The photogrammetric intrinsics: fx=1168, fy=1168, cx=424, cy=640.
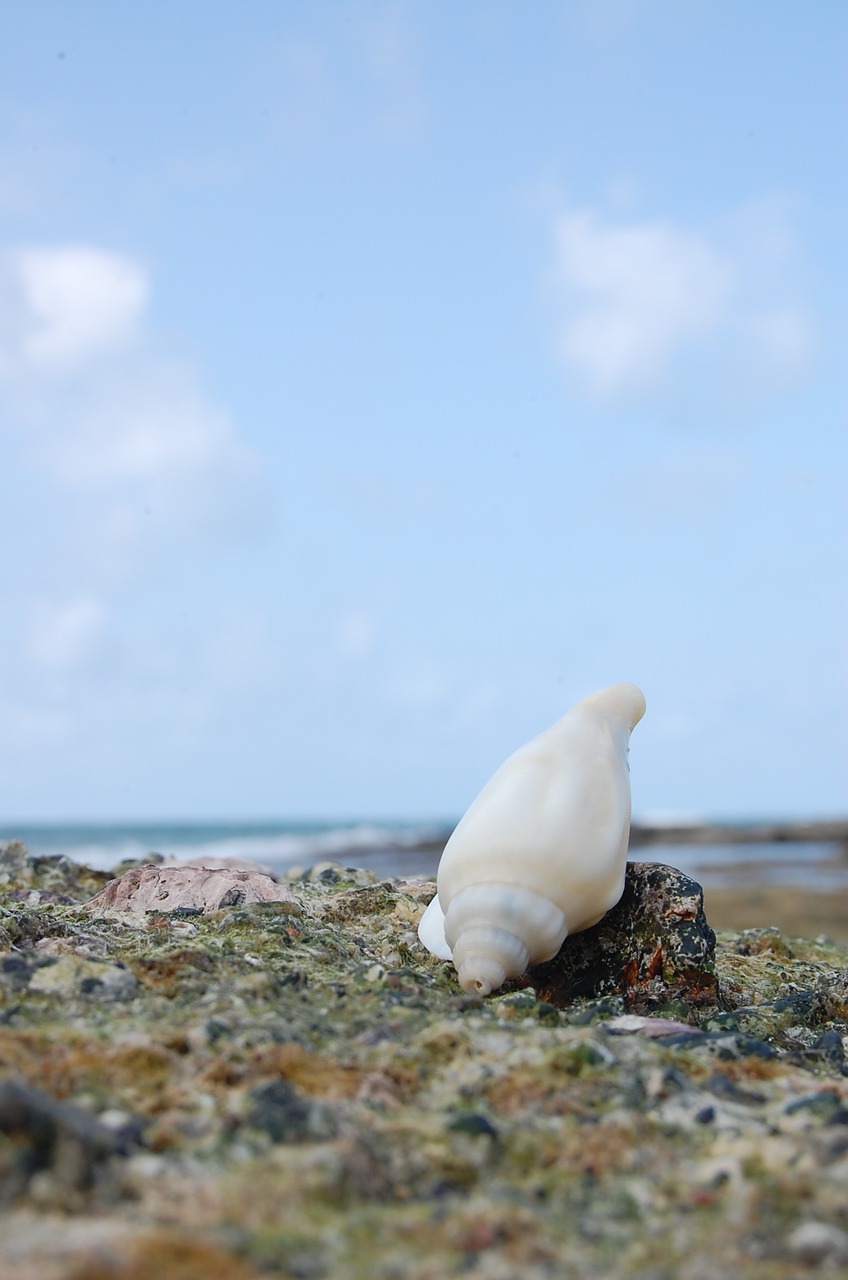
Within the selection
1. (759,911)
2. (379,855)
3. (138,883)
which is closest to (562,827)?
(138,883)

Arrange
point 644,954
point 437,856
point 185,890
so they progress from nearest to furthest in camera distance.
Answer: point 644,954
point 185,890
point 437,856

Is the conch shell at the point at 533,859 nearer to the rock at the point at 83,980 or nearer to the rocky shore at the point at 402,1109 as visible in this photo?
the rocky shore at the point at 402,1109

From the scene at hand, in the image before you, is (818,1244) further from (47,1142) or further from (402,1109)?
(47,1142)

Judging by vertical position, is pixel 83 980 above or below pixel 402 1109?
above

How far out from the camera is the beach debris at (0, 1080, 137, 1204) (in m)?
2.62

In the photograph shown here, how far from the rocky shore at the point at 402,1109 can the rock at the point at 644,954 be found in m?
0.01

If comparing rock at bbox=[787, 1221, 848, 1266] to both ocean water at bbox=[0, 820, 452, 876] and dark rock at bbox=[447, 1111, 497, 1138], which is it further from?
ocean water at bbox=[0, 820, 452, 876]

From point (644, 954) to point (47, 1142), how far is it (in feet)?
10.5

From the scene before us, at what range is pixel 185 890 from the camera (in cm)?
635

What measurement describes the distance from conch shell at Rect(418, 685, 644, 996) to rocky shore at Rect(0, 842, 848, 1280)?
219 mm

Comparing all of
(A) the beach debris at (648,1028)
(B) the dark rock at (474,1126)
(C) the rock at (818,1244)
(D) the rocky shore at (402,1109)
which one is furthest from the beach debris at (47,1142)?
(A) the beach debris at (648,1028)

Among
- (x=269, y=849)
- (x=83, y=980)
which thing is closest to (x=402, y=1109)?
(x=83, y=980)

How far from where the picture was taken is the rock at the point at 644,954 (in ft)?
17.0

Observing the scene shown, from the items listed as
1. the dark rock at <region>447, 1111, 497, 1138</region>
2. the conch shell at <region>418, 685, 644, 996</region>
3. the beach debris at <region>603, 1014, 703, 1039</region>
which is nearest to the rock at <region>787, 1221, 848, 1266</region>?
the dark rock at <region>447, 1111, 497, 1138</region>
